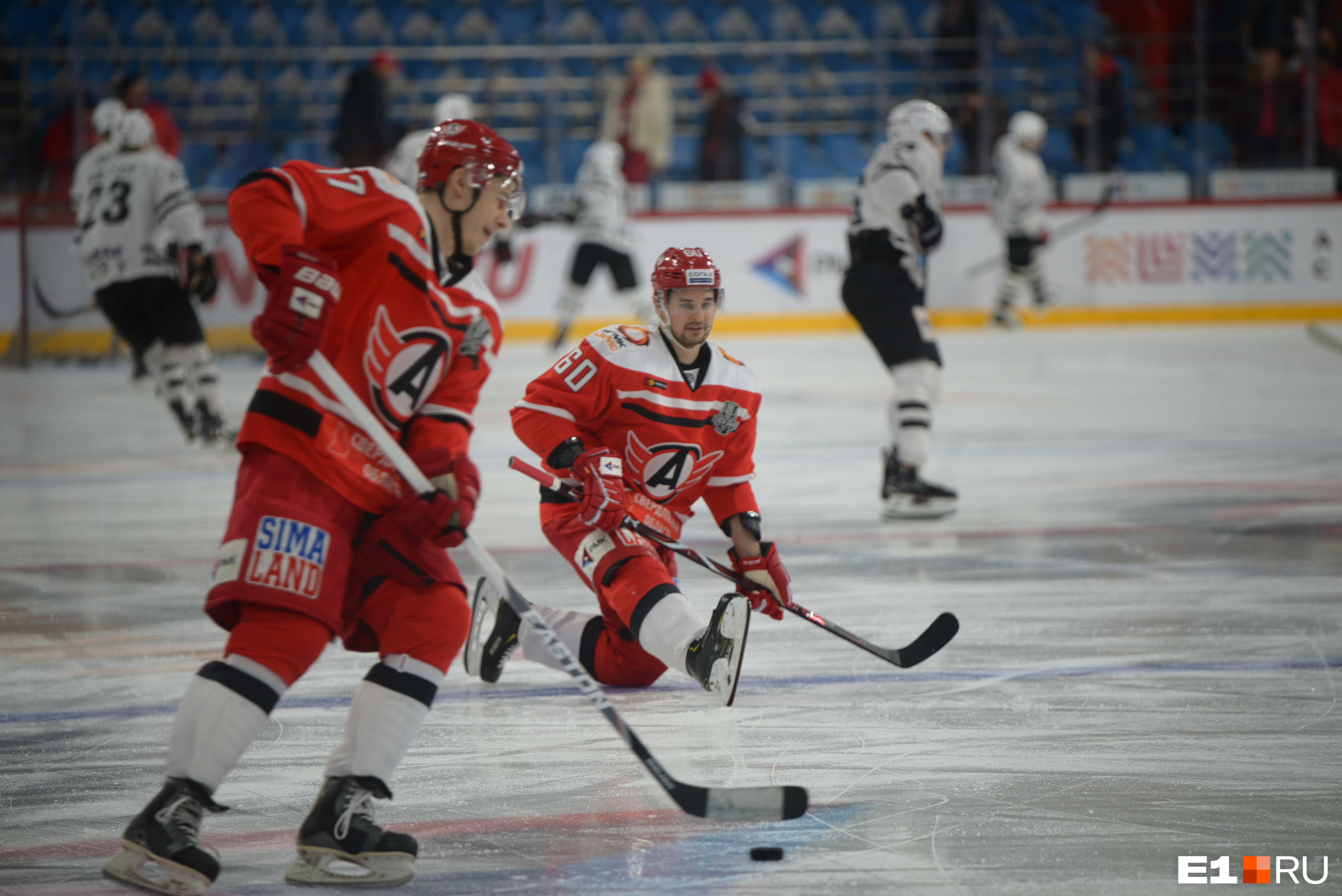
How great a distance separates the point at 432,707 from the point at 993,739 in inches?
46.6

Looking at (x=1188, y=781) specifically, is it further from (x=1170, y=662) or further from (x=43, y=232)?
(x=43, y=232)

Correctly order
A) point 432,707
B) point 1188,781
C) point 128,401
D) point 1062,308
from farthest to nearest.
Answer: point 1062,308
point 128,401
point 432,707
point 1188,781

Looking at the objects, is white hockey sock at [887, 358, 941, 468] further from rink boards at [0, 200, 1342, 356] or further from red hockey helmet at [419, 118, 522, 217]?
rink boards at [0, 200, 1342, 356]

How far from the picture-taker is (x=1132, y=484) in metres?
6.35

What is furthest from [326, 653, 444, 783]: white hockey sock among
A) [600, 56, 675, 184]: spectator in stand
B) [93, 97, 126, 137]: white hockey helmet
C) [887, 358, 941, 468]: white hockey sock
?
[600, 56, 675, 184]: spectator in stand

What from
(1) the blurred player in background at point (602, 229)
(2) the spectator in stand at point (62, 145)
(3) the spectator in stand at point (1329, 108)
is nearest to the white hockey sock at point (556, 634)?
(1) the blurred player in background at point (602, 229)

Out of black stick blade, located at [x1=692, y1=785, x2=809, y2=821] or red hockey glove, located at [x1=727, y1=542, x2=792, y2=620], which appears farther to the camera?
red hockey glove, located at [x1=727, y1=542, x2=792, y2=620]

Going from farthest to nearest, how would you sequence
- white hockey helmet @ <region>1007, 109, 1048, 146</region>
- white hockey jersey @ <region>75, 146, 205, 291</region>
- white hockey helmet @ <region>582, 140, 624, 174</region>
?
white hockey helmet @ <region>1007, 109, 1048, 146</region>
white hockey helmet @ <region>582, 140, 624, 174</region>
white hockey jersey @ <region>75, 146, 205, 291</region>

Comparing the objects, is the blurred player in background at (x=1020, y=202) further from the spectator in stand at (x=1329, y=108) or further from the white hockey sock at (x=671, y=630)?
the white hockey sock at (x=671, y=630)

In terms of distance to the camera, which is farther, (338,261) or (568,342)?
(568,342)

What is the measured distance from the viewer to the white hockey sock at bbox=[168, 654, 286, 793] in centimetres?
222

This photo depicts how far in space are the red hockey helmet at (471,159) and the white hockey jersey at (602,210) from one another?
9.43 meters

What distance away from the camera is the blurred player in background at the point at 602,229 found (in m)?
12.0

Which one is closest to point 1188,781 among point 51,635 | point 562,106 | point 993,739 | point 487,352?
point 993,739
